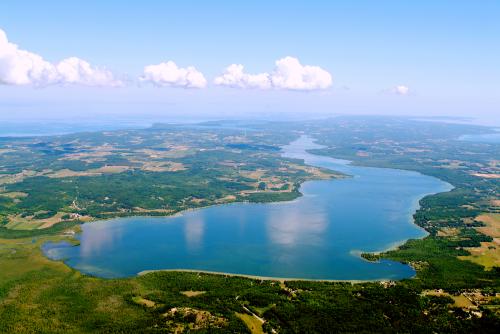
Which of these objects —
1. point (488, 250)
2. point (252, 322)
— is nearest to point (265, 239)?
point (252, 322)

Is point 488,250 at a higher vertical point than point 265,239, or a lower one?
higher

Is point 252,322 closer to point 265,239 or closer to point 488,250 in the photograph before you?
point 265,239

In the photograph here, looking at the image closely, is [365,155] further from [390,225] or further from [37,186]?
[37,186]

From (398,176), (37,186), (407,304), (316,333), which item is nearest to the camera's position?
(316,333)

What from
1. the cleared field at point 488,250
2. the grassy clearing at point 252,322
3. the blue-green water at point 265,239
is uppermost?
the cleared field at point 488,250

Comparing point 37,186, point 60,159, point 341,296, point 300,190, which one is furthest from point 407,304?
point 60,159

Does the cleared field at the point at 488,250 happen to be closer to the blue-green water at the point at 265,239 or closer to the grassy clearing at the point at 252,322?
the blue-green water at the point at 265,239

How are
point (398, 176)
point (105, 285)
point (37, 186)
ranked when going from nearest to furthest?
point (105, 285) → point (37, 186) → point (398, 176)

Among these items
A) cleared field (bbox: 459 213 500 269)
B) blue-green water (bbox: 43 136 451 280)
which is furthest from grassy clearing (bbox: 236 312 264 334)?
cleared field (bbox: 459 213 500 269)

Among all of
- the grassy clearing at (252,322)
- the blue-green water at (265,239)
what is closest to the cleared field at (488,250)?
the blue-green water at (265,239)
